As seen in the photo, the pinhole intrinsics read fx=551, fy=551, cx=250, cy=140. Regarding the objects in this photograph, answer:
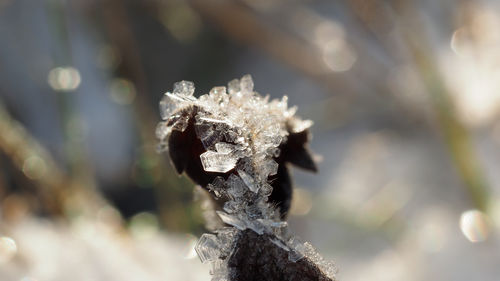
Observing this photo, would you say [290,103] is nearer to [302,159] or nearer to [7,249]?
[7,249]

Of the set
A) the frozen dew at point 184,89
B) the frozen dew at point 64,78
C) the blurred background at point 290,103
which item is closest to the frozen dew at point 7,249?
the blurred background at point 290,103

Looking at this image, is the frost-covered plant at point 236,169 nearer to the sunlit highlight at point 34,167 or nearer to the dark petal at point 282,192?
the dark petal at point 282,192

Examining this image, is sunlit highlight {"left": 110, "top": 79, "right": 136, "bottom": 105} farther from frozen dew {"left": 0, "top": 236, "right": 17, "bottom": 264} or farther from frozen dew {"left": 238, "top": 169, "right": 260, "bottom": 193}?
frozen dew {"left": 238, "top": 169, "right": 260, "bottom": 193}

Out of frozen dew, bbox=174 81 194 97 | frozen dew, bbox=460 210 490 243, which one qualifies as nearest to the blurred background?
frozen dew, bbox=460 210 490 243

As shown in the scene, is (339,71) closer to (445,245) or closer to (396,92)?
(396,92)

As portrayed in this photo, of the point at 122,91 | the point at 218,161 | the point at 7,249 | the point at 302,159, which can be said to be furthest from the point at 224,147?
the point at 122,91
